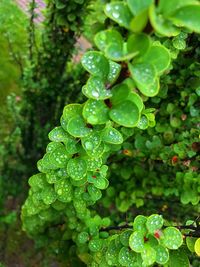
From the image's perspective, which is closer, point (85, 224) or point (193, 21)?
point (193, 21)

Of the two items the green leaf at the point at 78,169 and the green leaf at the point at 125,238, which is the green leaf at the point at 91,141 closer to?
the green leaf at the point at 78,169

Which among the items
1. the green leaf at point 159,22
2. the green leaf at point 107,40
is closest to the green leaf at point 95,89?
the green leaf at point 107,40

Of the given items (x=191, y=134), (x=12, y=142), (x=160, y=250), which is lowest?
(x=12, y=142)

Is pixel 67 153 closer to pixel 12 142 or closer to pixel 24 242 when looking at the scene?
pixel 12 142

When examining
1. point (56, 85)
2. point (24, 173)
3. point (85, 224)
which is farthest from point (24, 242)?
point (85, 224)

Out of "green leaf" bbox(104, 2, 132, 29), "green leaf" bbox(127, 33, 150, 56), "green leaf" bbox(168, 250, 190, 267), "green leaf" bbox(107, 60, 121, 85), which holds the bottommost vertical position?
"green leaf" bbox(168, 250, 190, 267)

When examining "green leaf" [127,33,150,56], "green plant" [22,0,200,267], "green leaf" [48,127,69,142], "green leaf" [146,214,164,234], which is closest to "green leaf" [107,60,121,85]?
"green plant" [22,0,200,267]

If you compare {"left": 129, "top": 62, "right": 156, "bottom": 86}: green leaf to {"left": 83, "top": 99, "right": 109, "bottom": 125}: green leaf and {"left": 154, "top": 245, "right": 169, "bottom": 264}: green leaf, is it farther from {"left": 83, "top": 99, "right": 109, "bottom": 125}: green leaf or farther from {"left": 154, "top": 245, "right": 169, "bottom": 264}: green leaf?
{"left": 154, "top": 245, "right": 169, "bottom": 264}: green leaf
